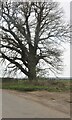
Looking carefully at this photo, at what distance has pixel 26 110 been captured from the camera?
10.5 metres

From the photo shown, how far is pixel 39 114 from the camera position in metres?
9.95

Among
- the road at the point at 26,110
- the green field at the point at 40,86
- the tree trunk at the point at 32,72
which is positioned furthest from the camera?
the tree trunk at the point at 32,72

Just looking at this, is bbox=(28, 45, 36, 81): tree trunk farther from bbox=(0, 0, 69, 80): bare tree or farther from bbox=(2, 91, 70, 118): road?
bbox=(2, 91, 70, 118): road

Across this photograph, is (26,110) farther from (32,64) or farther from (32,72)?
(32,64)

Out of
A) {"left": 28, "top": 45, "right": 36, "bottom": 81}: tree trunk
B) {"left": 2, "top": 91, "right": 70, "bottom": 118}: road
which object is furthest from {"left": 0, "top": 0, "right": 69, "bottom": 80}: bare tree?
{"left": 2, "top": 91, "right": 70, "bottom": 118}: road

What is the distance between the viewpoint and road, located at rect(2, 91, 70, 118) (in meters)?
9.73

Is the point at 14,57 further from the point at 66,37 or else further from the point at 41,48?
the point at 66,37

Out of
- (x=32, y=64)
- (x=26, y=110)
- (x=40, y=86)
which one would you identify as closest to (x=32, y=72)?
(x=32, y=64)

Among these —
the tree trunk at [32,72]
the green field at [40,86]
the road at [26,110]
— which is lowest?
the road at [26,110]

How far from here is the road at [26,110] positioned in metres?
9.73

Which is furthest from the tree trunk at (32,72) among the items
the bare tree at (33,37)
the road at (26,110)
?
the road at (26,110)

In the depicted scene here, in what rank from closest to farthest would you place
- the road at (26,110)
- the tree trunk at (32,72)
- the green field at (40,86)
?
the road at (26,110) → the green field at (40,86) → the tree trunk at (32,72)

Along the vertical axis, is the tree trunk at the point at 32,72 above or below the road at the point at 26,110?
above

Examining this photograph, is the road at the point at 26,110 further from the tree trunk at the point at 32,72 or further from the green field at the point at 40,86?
the tree trunk at the point at 32,72
